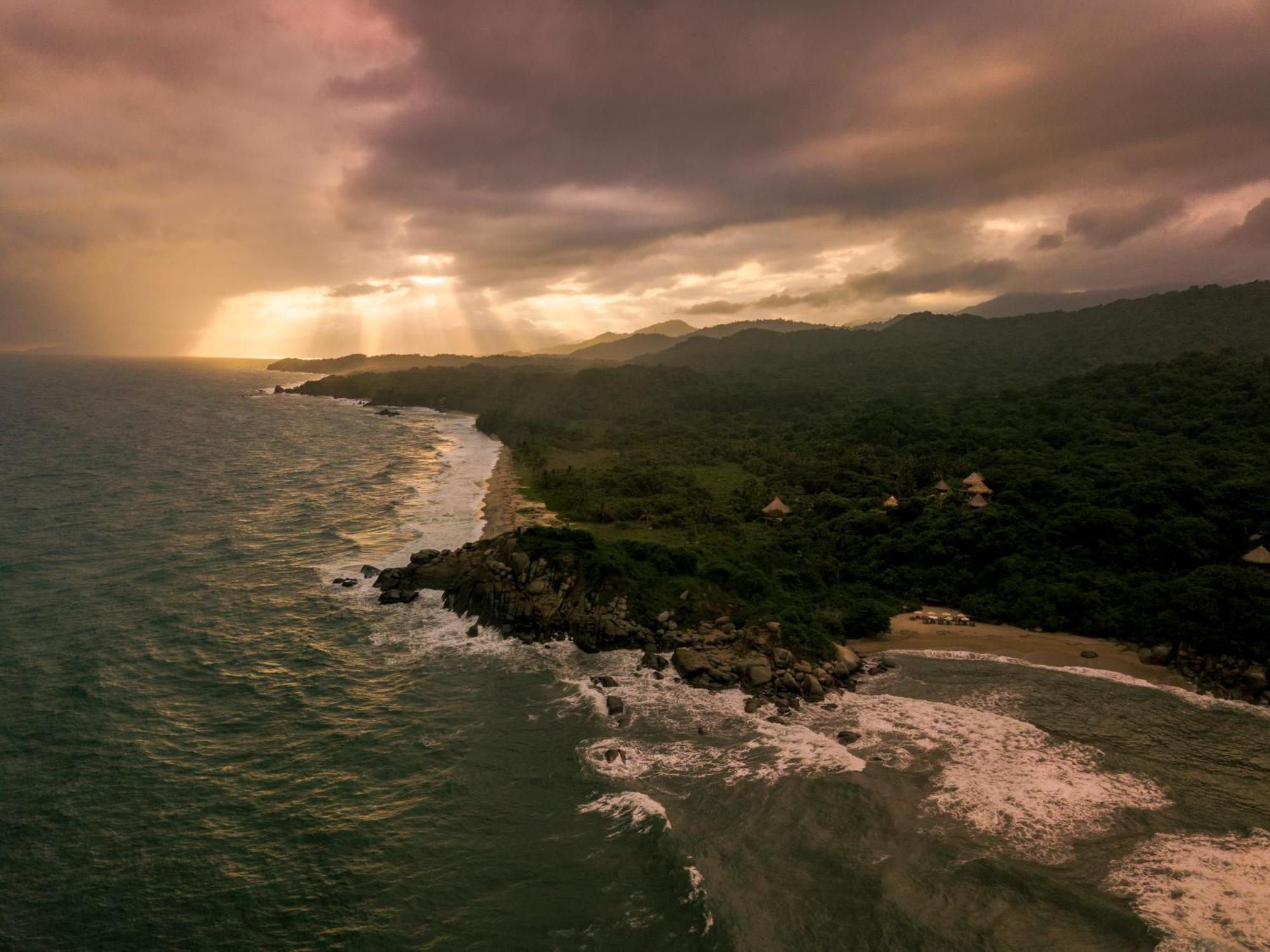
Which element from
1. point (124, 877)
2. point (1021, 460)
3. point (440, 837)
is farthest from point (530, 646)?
point (1021, 460)

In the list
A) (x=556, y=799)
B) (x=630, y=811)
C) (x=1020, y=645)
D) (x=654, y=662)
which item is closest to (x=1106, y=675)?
(x=1020, y=645)

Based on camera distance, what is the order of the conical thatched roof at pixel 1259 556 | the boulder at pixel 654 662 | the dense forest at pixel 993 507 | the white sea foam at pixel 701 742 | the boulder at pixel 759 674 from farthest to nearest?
the dense forest at pixel 993 507 → the conical thatched roof at pixel 1259 556 → the boulder at pixel 654 662 → the boulder at pixel 759 674 → the white sea foam at pixel 701 742

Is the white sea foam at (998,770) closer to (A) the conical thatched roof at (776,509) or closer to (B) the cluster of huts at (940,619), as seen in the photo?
(B) the cluster of huts at (940,619)

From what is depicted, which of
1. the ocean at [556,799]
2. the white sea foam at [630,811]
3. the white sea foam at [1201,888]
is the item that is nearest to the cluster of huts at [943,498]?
the ocean at [556,799]

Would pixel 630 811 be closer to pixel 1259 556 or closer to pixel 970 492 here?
pixel 1259 556

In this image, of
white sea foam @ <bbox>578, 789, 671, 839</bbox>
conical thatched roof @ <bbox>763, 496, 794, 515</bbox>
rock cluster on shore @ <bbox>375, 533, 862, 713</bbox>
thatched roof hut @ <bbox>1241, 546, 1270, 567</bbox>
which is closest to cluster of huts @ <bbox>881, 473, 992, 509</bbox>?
conical thatched roof @ <bbox>763, 496, 794, 515</bbox>

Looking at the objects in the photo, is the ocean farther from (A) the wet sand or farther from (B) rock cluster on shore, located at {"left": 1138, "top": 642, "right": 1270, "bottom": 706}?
(A) the wet sand
